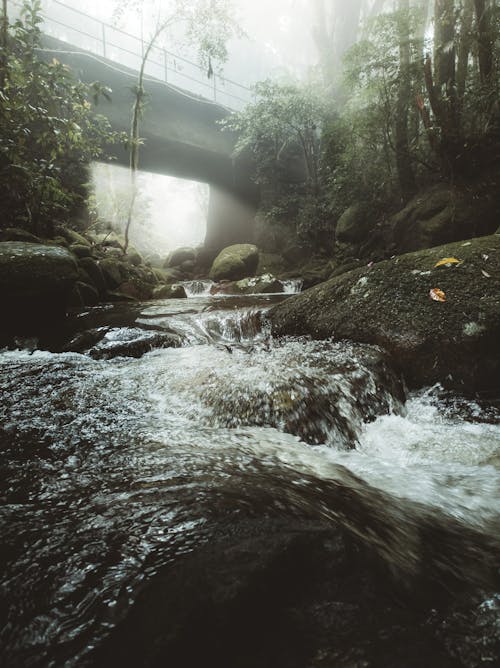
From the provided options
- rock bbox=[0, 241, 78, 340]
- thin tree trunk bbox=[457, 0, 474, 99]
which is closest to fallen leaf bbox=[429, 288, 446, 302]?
rock bbox=[0, 241, 78, 340]

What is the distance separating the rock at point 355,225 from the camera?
1052 cm

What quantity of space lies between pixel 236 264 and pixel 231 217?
6.13m

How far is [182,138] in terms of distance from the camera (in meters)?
13.6

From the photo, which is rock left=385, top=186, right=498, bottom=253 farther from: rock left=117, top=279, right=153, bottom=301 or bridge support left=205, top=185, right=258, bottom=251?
bridge support left=205, top=185, right=258, bottom=251

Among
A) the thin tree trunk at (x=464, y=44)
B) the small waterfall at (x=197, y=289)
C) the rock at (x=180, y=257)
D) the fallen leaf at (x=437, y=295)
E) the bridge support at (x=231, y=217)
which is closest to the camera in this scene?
the fallen leaf at (x=437, y=295)

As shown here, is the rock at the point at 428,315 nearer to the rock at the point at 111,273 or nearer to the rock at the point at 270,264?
the rock at the point at 111,273

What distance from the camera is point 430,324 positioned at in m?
3.27

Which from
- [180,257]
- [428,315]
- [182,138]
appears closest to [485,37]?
[428,315]

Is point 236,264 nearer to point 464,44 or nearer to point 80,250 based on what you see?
point 80,250

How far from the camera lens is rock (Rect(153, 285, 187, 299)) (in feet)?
29.1

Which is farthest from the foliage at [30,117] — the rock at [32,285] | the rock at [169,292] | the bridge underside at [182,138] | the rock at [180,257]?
the rock at [180,257]

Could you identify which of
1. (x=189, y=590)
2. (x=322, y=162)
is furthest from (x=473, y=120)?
(x=189, y=590)

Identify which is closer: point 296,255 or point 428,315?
point 428,315

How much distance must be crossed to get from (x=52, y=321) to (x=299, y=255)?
36.5ft
